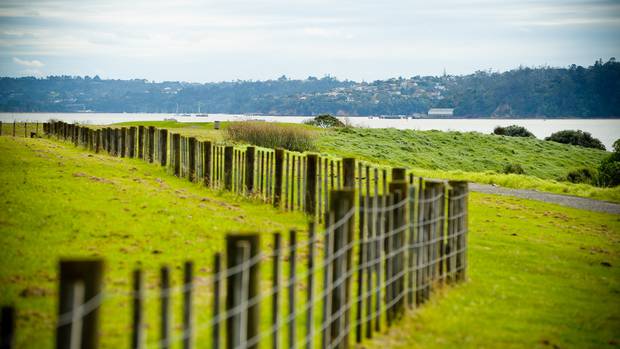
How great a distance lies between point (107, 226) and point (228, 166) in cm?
823

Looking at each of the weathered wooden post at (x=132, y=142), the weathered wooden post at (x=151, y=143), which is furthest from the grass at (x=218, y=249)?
the weathered wooden post at (x=132, y=142)

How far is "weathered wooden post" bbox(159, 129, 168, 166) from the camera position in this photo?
31547mm

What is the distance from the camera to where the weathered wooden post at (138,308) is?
5254mm

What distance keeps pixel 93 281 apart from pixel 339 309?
4.57m

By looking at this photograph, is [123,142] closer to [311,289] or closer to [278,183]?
[278,183]

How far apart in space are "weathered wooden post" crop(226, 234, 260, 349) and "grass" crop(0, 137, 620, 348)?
2.92m

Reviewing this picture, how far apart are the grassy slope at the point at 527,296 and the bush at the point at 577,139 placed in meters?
92.2

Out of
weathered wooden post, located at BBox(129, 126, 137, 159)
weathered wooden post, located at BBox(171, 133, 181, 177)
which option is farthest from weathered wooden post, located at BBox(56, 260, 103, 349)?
weathered wooden post, located at BBox(129, 126, 137, 159)

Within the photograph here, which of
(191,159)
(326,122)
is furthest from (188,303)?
(326,122)

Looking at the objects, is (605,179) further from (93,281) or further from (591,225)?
(93,281)

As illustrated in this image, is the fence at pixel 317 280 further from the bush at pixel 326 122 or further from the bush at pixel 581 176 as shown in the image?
the bush at pixel 326 122

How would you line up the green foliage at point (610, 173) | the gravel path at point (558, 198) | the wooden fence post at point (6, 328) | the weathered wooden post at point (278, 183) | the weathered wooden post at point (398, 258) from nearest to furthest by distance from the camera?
1. the wooden fence post at point (6, 328)
2. the weathered wooden post at point (398, 258)
3. the weathered wooden post at point (278, 183)
4. the gravel path at point (558, 198)
5. the green foliage at point (610, 173)

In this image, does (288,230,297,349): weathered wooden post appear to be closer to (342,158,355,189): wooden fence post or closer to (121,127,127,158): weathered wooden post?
(342,158,355,189): wooden fence post

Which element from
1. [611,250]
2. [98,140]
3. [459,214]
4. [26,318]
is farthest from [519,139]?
[26,318]
